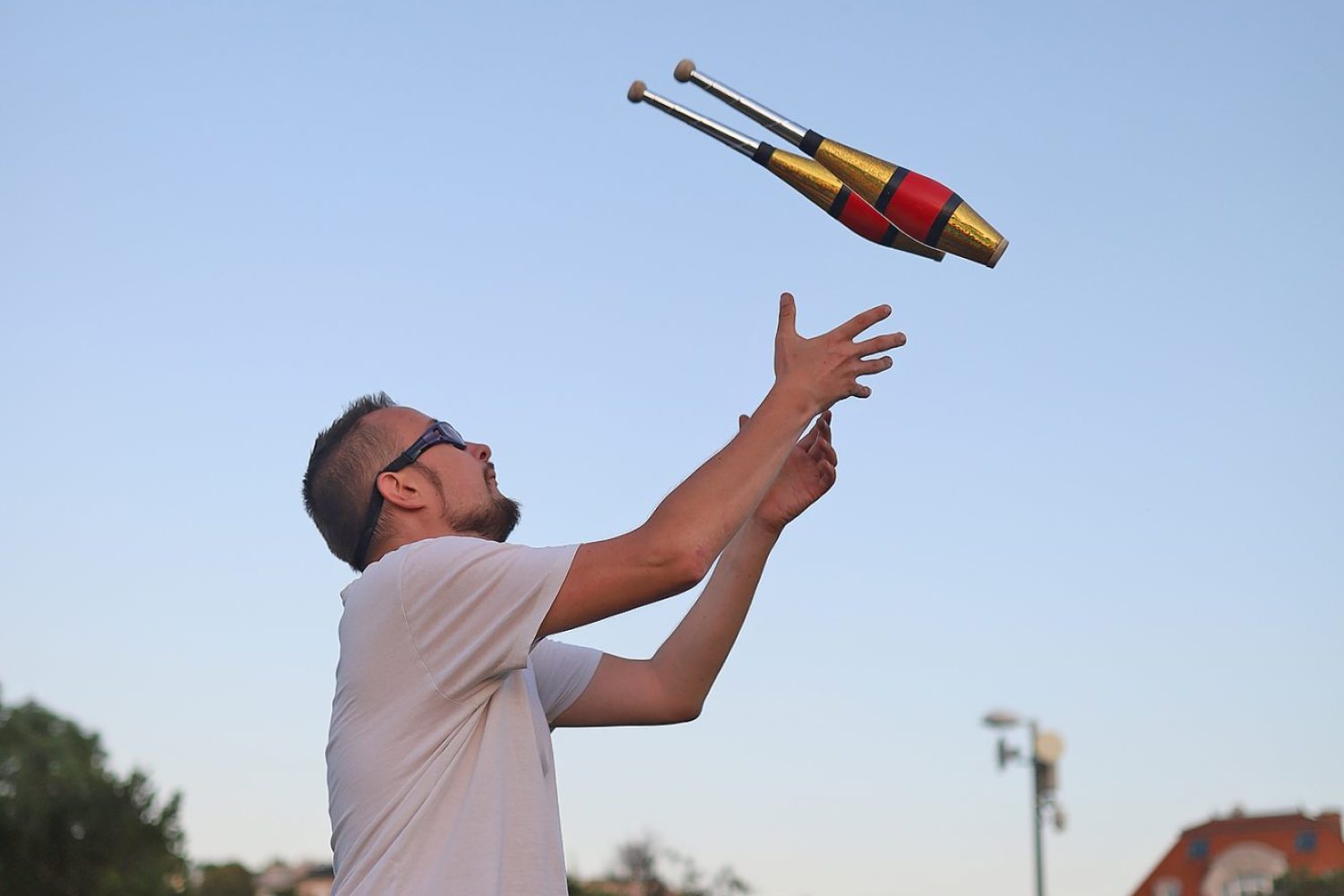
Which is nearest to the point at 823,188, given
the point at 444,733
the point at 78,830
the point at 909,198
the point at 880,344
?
the point at 909,198

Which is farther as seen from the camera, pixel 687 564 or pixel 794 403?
pixel 794 403

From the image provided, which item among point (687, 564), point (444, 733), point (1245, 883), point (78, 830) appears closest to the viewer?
point (687, 564)

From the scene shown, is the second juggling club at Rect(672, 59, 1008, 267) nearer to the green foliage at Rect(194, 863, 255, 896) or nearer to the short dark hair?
the short dark hair

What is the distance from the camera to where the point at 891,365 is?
3611 mm

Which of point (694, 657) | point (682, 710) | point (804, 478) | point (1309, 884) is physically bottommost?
point (682, 710)

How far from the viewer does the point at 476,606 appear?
3.48 m

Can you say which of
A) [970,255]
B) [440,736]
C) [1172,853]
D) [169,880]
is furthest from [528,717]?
[1172,853]

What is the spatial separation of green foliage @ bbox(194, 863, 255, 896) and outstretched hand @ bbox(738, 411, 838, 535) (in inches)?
2310

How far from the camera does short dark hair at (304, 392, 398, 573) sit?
4078mm

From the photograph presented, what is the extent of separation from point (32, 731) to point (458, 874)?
44174 mm

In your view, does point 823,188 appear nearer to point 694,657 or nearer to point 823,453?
point 823,453

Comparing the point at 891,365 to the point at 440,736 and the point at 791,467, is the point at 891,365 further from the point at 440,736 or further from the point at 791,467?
the point at 440,736

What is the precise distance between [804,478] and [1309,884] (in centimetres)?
4785

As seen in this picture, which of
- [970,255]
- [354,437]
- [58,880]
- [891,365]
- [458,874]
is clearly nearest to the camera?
[458,874]
